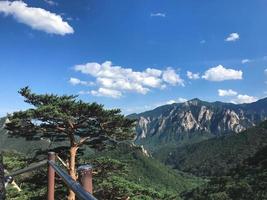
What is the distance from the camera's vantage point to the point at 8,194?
47.0 feet

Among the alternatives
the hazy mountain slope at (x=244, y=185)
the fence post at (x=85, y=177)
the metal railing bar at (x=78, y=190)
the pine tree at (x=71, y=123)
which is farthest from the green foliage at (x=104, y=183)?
the hazy mountain slope at (x=244, y=185)

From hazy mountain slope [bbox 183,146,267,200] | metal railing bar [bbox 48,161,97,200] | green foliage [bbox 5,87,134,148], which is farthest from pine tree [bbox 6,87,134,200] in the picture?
hazy mountain slope [bbox 183,146,267,200]

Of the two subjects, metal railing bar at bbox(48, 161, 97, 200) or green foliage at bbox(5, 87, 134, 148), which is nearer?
metal railing bar at bbox(48, 161, 97, 200)

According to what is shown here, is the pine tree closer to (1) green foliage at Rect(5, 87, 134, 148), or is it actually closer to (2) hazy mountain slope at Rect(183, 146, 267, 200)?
(1) green foliage at Rect(5, 87, 134, 148)

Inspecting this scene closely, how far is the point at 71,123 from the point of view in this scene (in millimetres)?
16047

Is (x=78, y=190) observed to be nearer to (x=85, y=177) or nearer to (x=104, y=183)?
(x=85, y=177)

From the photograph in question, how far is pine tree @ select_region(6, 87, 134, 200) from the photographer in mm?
15473

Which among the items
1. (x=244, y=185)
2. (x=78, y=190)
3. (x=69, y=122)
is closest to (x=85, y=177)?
(x=78, y=190)

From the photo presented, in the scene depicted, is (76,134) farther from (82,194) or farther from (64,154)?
(82,194)

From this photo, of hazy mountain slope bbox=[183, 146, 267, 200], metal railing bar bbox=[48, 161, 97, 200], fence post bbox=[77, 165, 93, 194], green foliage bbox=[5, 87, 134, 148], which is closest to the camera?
metal railing bar bbox=[48, 161, 97, 200]

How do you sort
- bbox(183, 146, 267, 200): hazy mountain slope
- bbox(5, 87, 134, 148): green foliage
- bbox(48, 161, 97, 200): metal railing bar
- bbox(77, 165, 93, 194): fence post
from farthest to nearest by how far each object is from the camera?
bbox(183, 146, 267, 200): hazy mountain slope → bbox(5, 87, 134, 148): green foliage → bbox(77, 165, 93, 194): fence post → bbox(48, 161, 97, 200): metal railing bar

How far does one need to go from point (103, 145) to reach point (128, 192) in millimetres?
2350

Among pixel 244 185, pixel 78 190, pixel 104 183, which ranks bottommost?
pixel 244 185

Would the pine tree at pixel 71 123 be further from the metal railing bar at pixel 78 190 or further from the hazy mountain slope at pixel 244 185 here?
the hazy mountain slope at pixel 244 185
